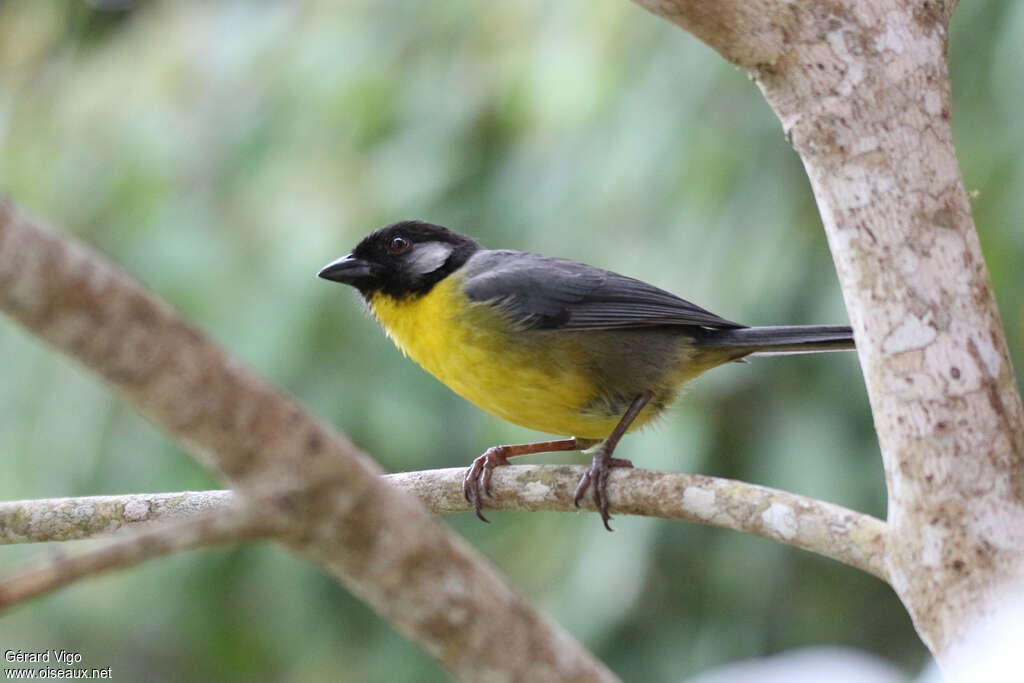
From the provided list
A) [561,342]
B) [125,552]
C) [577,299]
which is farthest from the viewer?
[577,299]

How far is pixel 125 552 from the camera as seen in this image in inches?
59.8

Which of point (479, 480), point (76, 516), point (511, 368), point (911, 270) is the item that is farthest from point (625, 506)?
point (76, 516)

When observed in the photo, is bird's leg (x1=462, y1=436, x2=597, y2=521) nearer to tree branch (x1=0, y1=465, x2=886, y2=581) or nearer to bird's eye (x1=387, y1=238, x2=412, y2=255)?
tree branch (x1=0, y1=465, x2=886, y2=581)

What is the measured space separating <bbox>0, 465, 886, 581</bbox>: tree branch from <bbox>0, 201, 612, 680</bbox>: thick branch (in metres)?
0.69

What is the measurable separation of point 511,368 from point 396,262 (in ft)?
2.26

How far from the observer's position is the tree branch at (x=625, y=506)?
7.64 feet

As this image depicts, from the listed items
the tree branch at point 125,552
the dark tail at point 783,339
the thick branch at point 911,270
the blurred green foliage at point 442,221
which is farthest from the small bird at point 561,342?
the tree branch at point 125,552

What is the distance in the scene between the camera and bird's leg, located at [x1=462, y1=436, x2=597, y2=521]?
324 cm

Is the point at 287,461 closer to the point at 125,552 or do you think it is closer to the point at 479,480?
the point at 125,552

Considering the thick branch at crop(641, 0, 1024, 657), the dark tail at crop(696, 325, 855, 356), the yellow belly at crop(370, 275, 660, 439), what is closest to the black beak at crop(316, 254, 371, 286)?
the yellow belly at crop(370, 275, 660, 439)

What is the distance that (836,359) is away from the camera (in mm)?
4391

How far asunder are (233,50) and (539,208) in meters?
1.92

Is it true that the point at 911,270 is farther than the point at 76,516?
No

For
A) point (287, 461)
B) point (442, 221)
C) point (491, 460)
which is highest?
point (287, 461)
